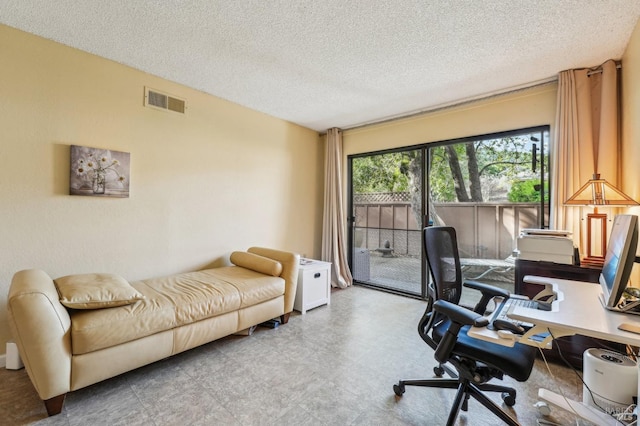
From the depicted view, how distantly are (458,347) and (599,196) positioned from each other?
175 cm

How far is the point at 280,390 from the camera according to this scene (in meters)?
1.81

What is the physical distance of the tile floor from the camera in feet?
5.13

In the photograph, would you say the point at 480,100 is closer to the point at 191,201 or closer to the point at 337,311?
the point at 337,311

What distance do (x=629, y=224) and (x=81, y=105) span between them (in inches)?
145

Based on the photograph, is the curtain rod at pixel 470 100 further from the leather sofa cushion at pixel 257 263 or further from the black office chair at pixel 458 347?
the leather sofa cushion at pixel 257 263

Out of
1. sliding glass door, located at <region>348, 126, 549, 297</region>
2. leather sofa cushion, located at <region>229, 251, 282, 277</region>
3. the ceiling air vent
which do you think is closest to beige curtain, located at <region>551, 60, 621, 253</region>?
sliding glass door, located at <region>348, 126, 549, 297</region>

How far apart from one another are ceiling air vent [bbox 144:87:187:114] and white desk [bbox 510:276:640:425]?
329cm

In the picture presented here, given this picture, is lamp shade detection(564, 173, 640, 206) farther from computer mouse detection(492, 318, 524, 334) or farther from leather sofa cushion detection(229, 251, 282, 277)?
leather sofa cushion detection(229, 251, 282, 277)

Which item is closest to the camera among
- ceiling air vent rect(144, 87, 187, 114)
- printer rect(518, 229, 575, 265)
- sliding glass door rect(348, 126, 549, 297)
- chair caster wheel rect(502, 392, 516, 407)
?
chair caster wheel rect(502, 392, 516, 407)

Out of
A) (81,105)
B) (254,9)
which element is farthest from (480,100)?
(81,105)

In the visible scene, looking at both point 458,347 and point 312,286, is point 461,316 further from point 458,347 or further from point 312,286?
point 312,286

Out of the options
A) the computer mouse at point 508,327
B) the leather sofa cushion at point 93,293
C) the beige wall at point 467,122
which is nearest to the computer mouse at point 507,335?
the computer mouse at point 508,327

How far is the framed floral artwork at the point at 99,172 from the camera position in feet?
7.51

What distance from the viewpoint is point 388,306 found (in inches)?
133
